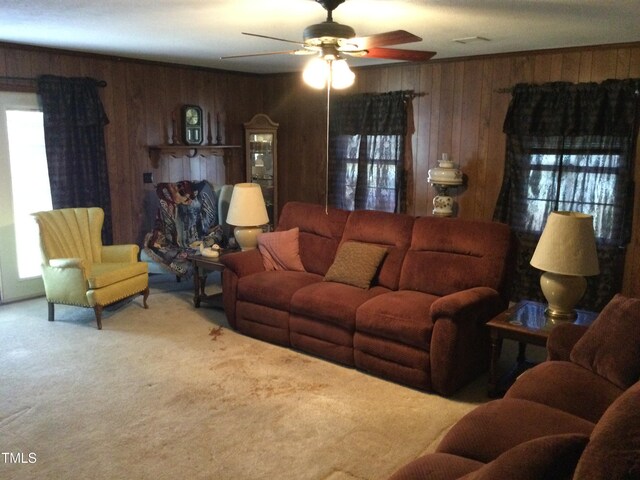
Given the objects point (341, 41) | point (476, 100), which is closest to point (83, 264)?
point (341, 41)

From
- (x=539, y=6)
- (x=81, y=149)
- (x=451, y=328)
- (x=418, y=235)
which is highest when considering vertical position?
(x=539, y=6)

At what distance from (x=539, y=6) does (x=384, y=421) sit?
2590 millimetres

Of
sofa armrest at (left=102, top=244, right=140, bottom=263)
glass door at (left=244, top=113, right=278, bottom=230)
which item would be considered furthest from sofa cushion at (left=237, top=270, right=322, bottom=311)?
glass door at (left=244, top=113, right=278, bottom=230)

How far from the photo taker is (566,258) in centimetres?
318

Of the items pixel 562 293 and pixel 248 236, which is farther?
pixel 248 236

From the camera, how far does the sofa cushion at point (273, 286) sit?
164 inches

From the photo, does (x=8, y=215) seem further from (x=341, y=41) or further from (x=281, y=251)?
(x=341, y=41)

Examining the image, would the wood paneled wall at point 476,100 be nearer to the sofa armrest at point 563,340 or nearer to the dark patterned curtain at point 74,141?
the sofa armrest at point 563,340

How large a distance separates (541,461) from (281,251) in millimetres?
3483

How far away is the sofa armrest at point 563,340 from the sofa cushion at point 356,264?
1.49 meters

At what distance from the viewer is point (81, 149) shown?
546 cm

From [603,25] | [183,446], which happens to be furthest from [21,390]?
[603,25]

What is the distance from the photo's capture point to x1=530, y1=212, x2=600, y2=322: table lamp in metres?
3.17

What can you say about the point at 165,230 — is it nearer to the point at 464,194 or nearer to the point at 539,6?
the point at 464,194
